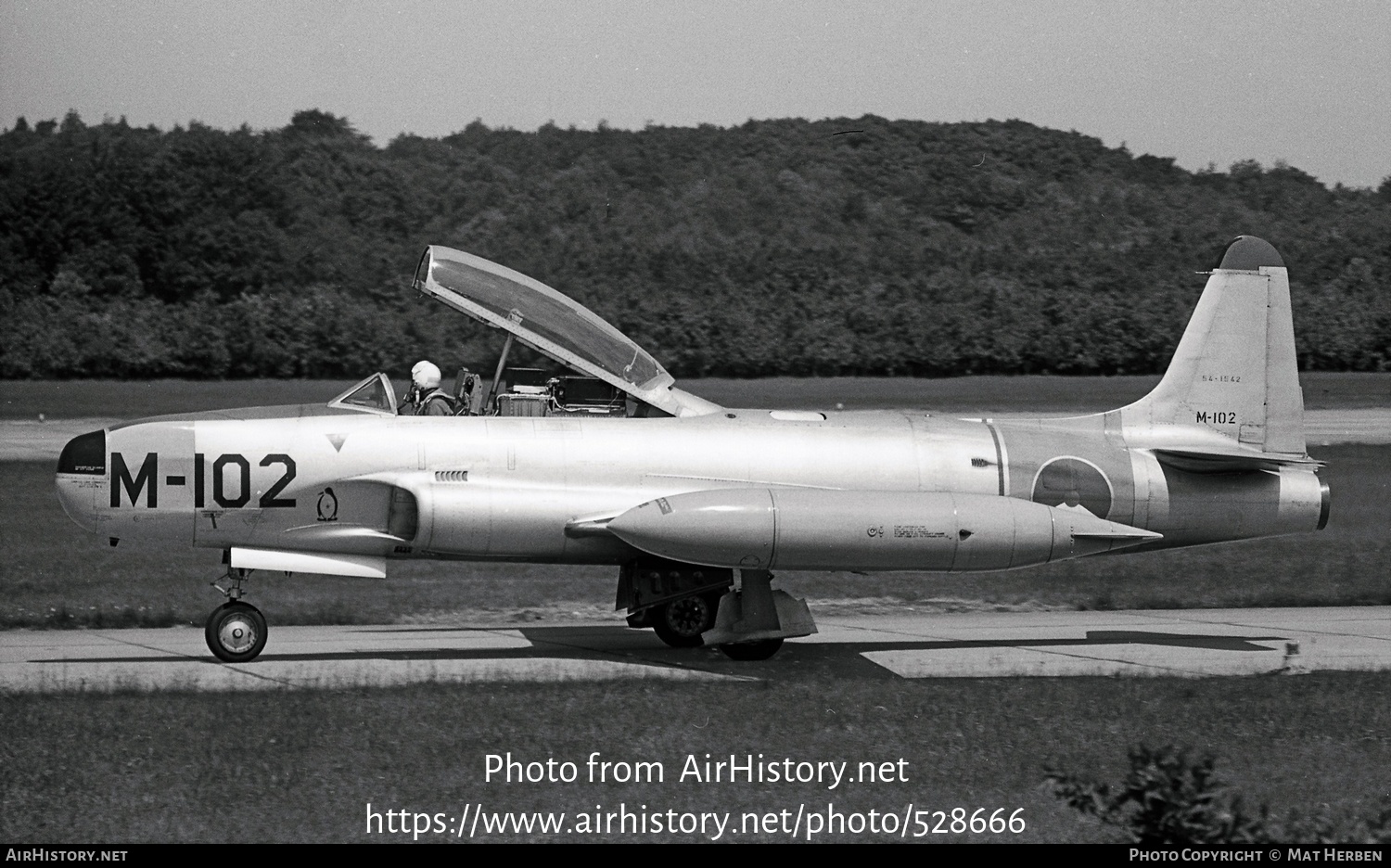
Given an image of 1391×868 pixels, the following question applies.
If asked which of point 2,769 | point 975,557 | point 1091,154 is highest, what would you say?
point 1091,154

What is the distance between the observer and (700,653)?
12.6 metres

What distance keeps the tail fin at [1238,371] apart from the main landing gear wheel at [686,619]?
3907 mm

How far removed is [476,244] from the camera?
107 feet

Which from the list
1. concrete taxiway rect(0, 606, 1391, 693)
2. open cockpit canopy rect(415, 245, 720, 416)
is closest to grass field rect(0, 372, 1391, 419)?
concrete taxiway rect(0, 606, 1391, 693)

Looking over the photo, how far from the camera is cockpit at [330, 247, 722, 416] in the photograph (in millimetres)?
11961

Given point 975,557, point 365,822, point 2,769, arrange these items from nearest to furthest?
point 365,822 → point 2,769 → point 975,557

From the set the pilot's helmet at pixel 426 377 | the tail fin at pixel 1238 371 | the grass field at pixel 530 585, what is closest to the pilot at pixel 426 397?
the pilot's helmet at pixel 426 377

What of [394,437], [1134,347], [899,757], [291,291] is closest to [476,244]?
[291,291]

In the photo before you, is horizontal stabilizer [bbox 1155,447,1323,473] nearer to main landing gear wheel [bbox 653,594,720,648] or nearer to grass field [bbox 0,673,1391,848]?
grass field [bbox 0,673,1391,848]

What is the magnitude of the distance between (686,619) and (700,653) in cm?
36

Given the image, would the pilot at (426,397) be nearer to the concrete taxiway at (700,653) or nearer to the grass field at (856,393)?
the concrete taxiway at (700,653)

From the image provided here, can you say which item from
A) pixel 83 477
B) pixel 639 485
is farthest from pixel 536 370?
pixel 83 477

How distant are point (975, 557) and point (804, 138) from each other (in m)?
26.2

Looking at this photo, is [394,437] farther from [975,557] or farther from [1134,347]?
[1134,347]
